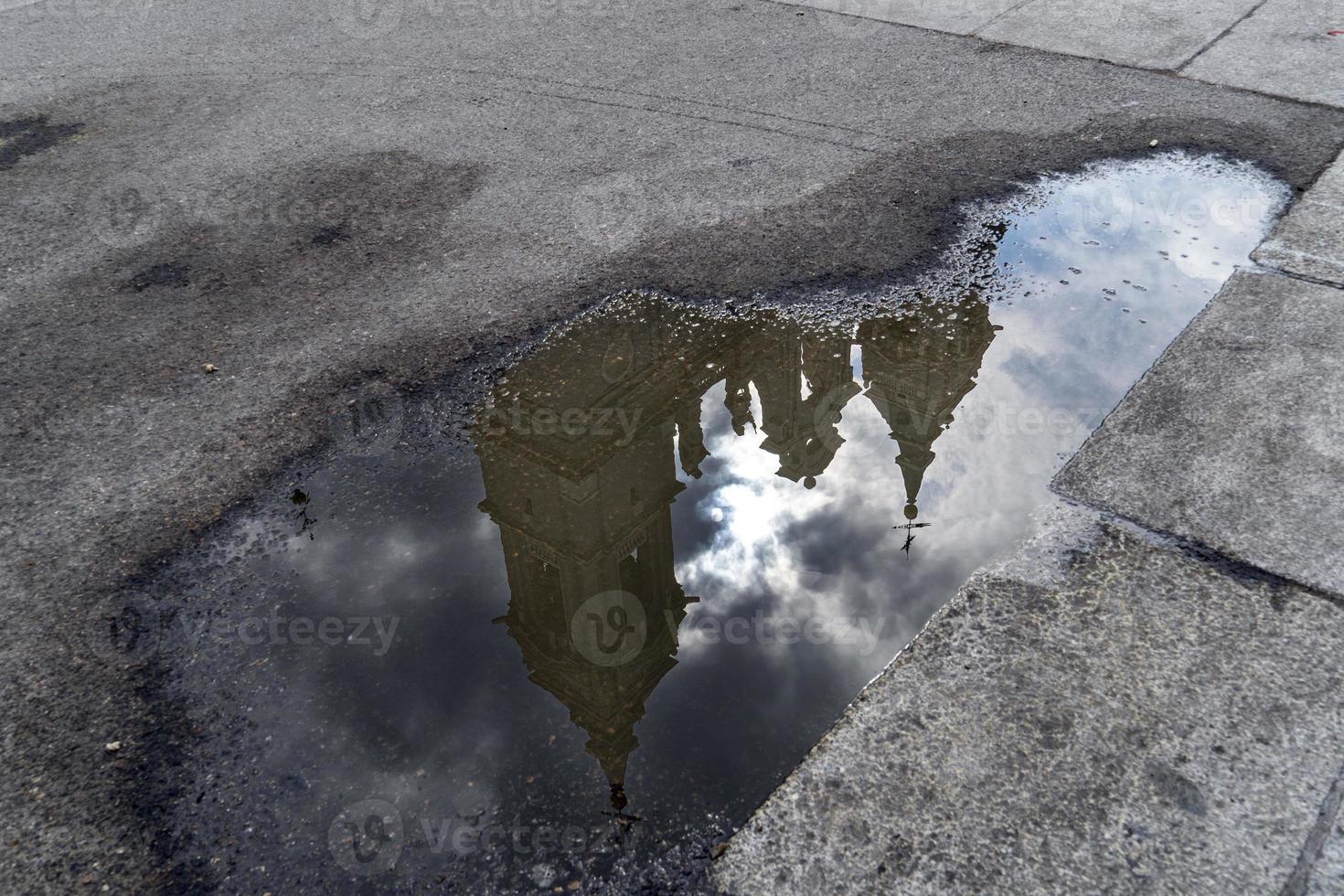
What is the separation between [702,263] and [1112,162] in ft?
9.94

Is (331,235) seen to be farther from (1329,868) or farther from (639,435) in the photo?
(1329,868)

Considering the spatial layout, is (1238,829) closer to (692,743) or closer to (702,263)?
(692,743)

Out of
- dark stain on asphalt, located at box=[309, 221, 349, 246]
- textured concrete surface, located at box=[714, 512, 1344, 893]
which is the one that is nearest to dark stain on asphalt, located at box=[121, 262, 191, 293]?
dark stain on asphalt, located at box=[309, 221, 349, 246]

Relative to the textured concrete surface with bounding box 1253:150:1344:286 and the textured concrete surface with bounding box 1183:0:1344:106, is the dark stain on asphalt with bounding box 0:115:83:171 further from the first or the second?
the textured concrete surface with bounding box 1183:0:1344:106

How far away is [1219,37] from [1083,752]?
7868 millimetres

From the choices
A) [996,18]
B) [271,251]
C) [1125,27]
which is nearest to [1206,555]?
[271,251]

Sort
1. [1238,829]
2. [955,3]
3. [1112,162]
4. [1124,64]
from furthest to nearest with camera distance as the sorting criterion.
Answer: [955,3]
[1124,64]
[1112,162]
[1238,829]

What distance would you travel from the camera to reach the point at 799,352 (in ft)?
16.9

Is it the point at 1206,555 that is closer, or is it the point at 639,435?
the point at 1206,555

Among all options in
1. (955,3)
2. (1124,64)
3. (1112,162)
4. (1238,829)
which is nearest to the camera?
(1238,829)

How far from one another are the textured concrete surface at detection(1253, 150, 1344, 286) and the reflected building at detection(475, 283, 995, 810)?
69.9 inches

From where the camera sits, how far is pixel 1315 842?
2.86m

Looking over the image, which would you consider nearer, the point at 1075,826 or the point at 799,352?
the point at 1075,826

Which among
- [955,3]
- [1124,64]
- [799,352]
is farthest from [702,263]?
[955,3]
